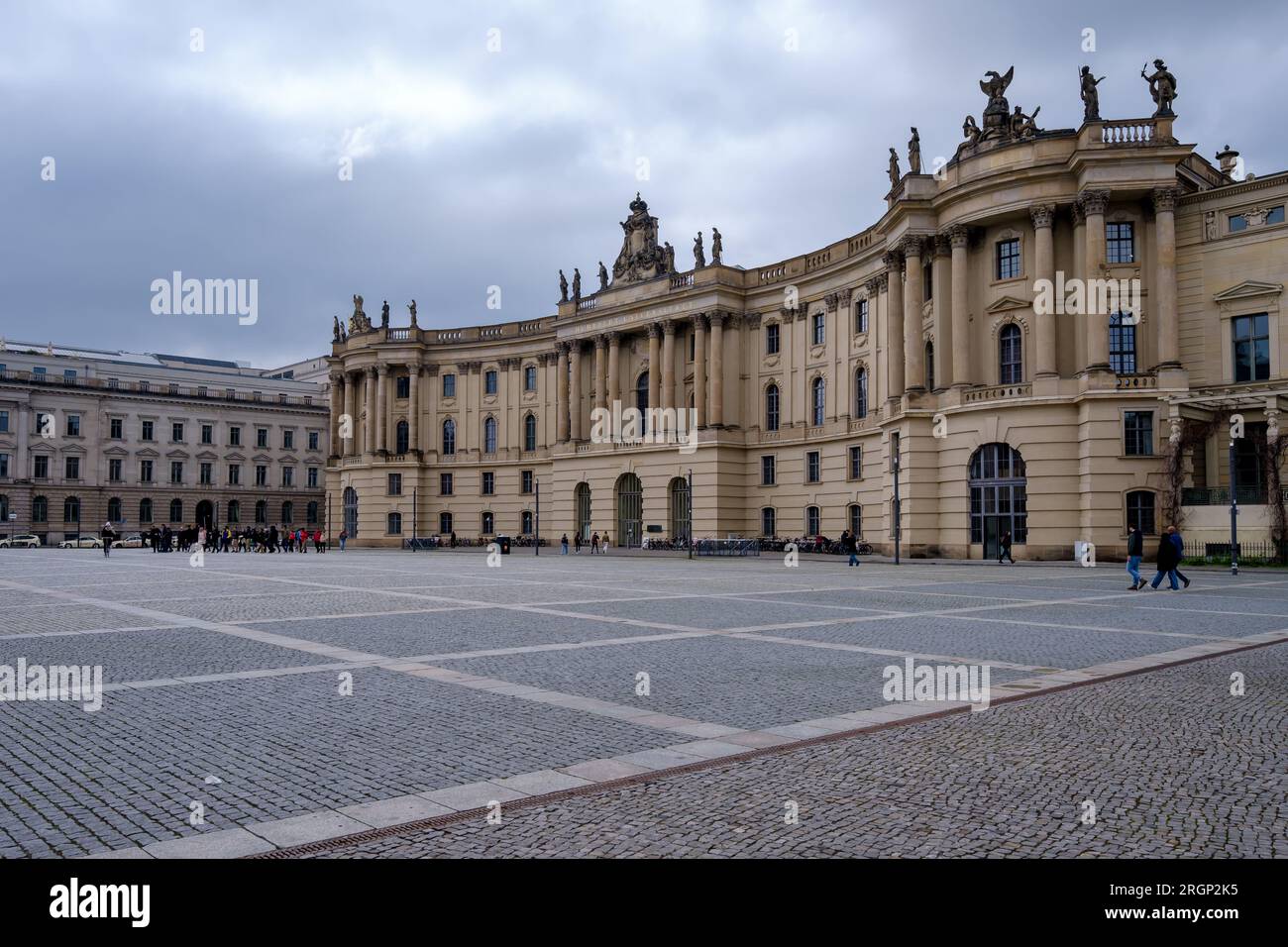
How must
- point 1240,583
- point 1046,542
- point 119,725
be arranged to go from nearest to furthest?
1. point 119,725
2. point 1240,583
3. point 1046,542

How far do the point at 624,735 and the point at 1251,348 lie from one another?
42711 millimetres

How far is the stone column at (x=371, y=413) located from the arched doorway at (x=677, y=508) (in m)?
29.5

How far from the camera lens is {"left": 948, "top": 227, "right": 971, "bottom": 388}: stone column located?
45.1 meters

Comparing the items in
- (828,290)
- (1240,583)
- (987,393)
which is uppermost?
(828,290)

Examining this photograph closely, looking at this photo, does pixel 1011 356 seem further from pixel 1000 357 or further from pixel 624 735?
pixel 624 735

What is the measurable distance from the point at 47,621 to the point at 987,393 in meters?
37.5

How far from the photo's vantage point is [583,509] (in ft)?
236

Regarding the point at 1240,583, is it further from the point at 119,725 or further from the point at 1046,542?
the point at 119,725

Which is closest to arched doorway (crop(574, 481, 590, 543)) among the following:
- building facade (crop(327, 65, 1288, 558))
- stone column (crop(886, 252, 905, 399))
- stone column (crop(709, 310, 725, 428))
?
building facade (crop(327, 65, 1288, 558))

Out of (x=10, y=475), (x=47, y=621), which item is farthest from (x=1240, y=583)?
(x=10, y=475)

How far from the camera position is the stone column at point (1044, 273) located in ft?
140

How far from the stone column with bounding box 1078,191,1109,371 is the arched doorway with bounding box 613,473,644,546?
32.6 meters

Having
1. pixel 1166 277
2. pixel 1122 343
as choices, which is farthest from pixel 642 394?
pixel 1166 277
